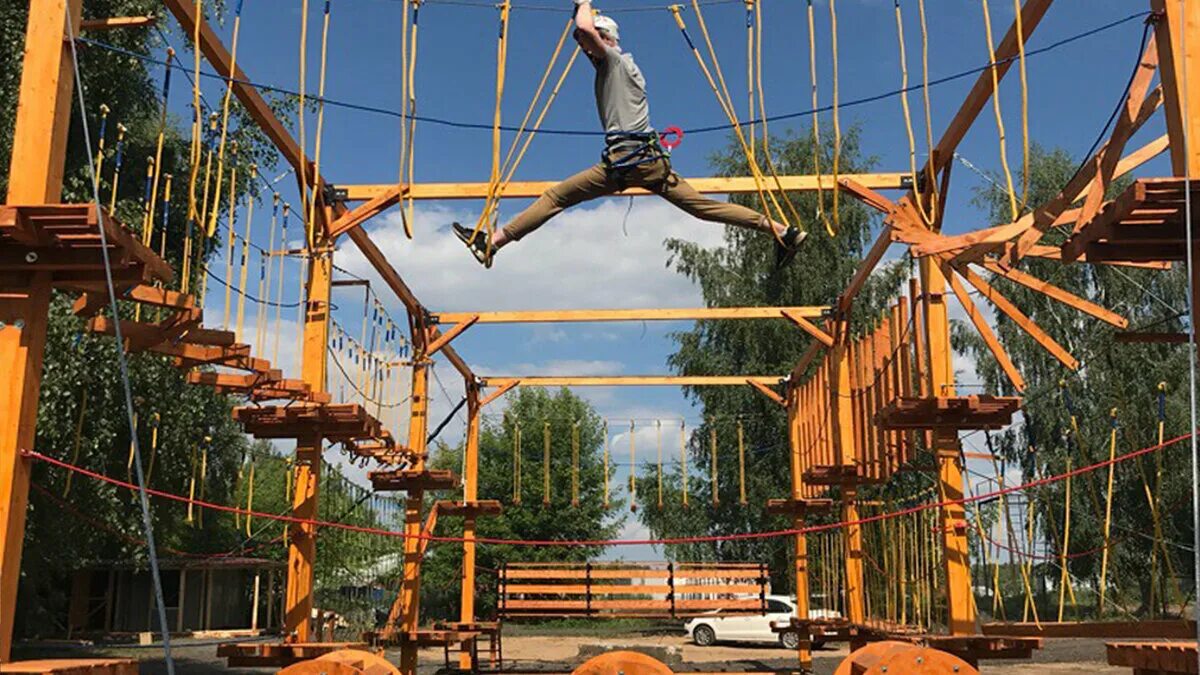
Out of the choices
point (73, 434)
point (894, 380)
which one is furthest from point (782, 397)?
point (73, 434)

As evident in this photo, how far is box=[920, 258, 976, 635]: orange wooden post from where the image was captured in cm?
922

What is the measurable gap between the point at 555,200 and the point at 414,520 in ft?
25.0

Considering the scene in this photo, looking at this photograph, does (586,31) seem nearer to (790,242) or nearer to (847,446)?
(790,242)

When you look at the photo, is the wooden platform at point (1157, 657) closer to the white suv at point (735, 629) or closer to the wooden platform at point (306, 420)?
the wooden platform at point (306, 420)

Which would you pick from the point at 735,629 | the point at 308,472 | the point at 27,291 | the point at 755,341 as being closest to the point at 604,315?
the point at 308,472

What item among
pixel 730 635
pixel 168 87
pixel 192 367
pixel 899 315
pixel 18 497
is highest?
pixel 168 87

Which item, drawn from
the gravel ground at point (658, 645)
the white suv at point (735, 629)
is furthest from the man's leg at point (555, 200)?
the white suv at point (735, 629)

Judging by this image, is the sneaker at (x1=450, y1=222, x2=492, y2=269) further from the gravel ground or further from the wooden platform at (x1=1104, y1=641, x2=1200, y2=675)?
the gravel ground

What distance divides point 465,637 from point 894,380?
647 cm

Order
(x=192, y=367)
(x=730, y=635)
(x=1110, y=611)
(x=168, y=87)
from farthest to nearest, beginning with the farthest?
(x=1110, y=611), (x=730, y=635), (x=192, y=367), (x=168, y=87)

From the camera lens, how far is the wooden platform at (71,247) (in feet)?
18.0

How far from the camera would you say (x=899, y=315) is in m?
11.4

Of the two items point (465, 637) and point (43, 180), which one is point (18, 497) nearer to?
point (43, 180)

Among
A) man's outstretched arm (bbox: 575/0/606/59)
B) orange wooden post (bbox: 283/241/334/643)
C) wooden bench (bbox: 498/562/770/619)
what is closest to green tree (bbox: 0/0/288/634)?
orange wooden post (bbox: 283/241/334/643)
